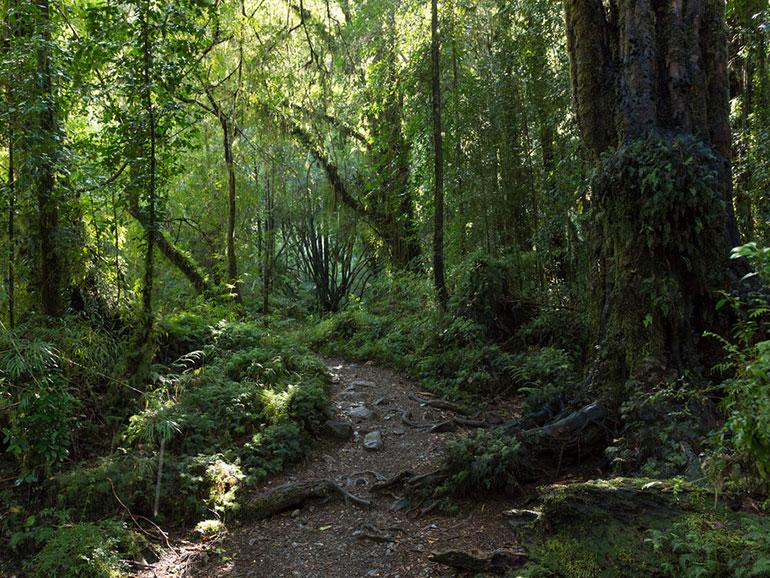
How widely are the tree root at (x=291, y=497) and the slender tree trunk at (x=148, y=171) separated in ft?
9.87

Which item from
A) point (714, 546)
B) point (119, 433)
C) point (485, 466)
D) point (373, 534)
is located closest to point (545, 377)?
point (485, 466)

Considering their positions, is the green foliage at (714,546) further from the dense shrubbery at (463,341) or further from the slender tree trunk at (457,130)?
the slender tree trunk at (457,130)

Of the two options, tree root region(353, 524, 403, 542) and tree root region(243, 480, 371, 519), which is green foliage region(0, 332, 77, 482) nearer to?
tree root region(243, 480, 371, 519)

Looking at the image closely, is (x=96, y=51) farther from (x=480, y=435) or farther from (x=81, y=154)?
(x=480, y=435)

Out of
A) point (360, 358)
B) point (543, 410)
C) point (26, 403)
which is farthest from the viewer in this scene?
point (360, 358)

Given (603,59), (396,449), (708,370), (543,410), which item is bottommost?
(396,449)

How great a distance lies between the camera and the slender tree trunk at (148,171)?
631 centimetres

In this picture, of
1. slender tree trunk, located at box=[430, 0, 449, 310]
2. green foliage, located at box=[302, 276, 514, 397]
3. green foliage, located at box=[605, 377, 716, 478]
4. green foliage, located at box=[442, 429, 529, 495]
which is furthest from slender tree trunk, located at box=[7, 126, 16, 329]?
green foliage, located at box=[605, 377, 716, 478]

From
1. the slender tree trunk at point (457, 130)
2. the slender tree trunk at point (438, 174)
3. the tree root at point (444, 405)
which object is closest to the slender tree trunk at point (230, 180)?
the slender tree trunk at point (438, 174)

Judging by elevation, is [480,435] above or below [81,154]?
below

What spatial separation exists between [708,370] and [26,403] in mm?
6316

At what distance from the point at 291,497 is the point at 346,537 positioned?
814mm

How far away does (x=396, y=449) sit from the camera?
6.48 meters

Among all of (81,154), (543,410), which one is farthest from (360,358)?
(81,154)
